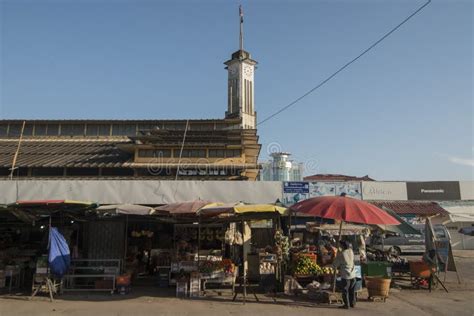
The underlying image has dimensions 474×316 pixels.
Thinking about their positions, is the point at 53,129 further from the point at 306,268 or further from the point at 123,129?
the point at 306,268

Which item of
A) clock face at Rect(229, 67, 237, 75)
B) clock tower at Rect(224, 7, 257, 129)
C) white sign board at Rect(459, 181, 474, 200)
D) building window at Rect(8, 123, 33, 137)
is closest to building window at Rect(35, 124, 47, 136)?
building window at Rect(8, 123, 33, 137)

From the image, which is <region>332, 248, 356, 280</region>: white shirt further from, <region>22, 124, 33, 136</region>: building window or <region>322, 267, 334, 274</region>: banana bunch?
<region>22, 124, 33, 136</region>: building window

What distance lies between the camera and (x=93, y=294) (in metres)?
12.1

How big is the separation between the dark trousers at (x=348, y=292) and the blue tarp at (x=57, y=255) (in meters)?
7.43

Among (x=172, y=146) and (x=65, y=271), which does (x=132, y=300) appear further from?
(x=172, y=146)

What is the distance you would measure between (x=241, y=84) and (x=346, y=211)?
3458 centimetres

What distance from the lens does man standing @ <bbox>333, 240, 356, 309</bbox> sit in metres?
10.3

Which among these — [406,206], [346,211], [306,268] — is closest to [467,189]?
[406,206]

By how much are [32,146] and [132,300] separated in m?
22.8

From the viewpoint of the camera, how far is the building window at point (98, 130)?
3288 cm

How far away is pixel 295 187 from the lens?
18938mm

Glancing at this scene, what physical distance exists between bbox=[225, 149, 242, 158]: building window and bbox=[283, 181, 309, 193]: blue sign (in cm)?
771

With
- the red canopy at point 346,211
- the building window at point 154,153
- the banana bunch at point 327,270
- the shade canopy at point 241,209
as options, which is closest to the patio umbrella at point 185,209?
the shade canopy at point 241,209

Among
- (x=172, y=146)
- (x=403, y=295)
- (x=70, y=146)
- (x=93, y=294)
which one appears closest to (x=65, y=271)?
(x=93, y=294)
